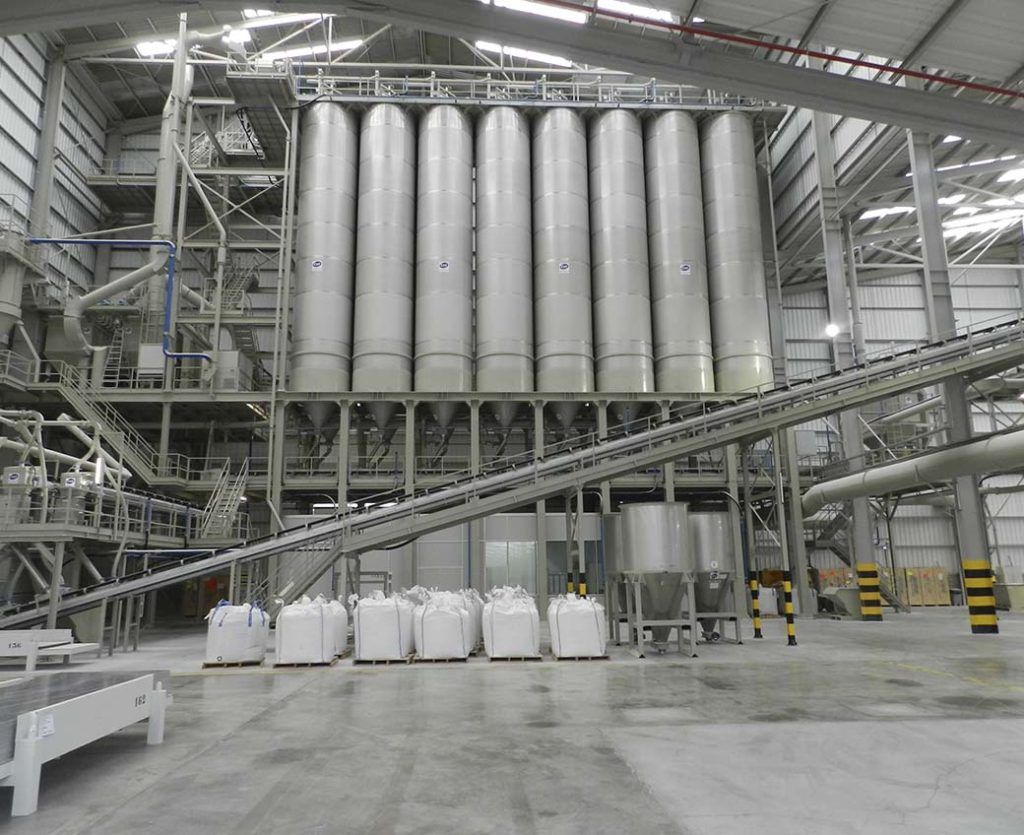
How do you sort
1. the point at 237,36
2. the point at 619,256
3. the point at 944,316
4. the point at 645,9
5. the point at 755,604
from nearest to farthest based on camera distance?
1. the point at 645,9
2. the point at 755,604
3. the point at 944,316
4. the point at 619,256
5. the point at 237,36

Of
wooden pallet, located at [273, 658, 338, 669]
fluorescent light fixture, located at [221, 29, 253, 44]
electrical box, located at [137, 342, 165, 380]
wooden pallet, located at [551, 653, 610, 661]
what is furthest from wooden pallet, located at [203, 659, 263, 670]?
fluorescent light fixture, located at [221, 29, 253, 44]

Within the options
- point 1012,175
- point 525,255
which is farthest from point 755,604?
point 1012,175

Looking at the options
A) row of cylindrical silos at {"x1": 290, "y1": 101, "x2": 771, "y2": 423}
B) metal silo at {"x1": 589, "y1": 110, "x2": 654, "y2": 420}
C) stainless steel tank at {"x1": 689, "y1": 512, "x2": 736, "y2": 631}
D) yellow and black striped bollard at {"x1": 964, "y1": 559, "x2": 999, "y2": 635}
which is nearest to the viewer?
stainless steel tank at {"x1": 689, "y1": 512, "x2": 736, "y2": 631}

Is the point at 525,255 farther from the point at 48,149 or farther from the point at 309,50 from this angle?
the point at 48,149

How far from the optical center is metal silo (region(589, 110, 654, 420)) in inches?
1011

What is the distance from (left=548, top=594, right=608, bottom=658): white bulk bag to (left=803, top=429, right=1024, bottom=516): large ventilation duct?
1014 centimetres

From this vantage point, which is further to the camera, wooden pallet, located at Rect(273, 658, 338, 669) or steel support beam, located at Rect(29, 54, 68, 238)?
steel support beam, located at Rect(29, 54, 68, 238)

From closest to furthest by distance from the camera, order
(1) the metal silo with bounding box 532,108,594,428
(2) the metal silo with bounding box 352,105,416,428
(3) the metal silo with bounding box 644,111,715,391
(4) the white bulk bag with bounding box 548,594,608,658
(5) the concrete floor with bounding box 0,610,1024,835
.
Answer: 1. (5) the concrete floor with bounding box 0,610,1024,835
2. (4) the white bulk bag with bounding box 548,594,608,658
3. (2) the metal silo with bounding box 352,105,416,428
4. (1) the metal silo with bounding box 532,108,594,428
5. (3) the metal silo with bounding box 644,111,715,391

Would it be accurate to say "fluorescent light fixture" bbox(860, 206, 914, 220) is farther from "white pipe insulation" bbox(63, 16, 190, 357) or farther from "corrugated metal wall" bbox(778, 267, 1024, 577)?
"white pipe insulation" bbox(63, 16, 190, 357)

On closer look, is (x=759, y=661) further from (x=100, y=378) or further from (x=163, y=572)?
(x=100, y=378)

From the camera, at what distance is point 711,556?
15.5 metres

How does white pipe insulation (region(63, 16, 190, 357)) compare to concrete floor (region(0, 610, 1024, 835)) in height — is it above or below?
above

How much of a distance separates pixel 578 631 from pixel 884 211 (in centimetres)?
2475

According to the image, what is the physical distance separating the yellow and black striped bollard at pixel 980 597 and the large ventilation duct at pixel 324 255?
19237 millimetres
